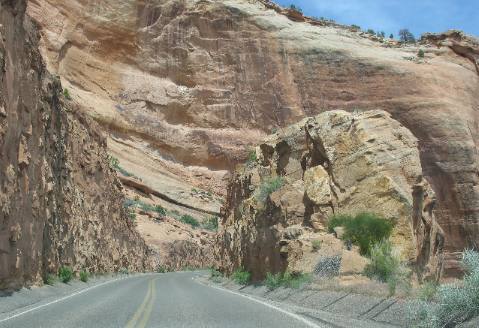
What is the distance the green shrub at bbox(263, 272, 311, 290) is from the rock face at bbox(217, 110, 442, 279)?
310mm

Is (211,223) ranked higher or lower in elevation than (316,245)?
higher

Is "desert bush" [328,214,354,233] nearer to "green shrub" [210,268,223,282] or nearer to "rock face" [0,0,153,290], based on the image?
"rock face" [0,0,153,290]

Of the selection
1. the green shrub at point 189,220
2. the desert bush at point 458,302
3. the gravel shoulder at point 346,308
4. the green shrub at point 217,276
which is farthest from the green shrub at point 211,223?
the desert bush at point 458,302

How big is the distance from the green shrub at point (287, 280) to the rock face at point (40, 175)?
7859 mm

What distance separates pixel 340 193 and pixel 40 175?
11.3 m

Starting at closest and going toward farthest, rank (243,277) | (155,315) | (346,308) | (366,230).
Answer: (346,308)
(155,315)
(366,230)
(243,277)

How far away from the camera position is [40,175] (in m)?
22.7

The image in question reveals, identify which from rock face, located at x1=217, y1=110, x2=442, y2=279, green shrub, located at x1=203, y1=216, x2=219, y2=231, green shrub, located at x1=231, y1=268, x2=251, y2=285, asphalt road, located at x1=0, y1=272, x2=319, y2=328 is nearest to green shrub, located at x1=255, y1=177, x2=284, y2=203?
rock face, located at x1=217, y1=110, x2=442, y2=279

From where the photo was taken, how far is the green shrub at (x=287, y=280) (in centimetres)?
1672

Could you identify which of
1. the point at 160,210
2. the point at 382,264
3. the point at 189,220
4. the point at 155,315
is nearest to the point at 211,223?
the point at 189,220

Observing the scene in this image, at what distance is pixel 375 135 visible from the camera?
20625 mm

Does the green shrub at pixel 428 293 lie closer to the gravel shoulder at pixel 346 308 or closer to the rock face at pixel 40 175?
the gravel shoulder at pixel 346 308

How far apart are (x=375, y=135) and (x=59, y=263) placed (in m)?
15.0

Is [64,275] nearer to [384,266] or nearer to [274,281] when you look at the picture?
[274,281]
